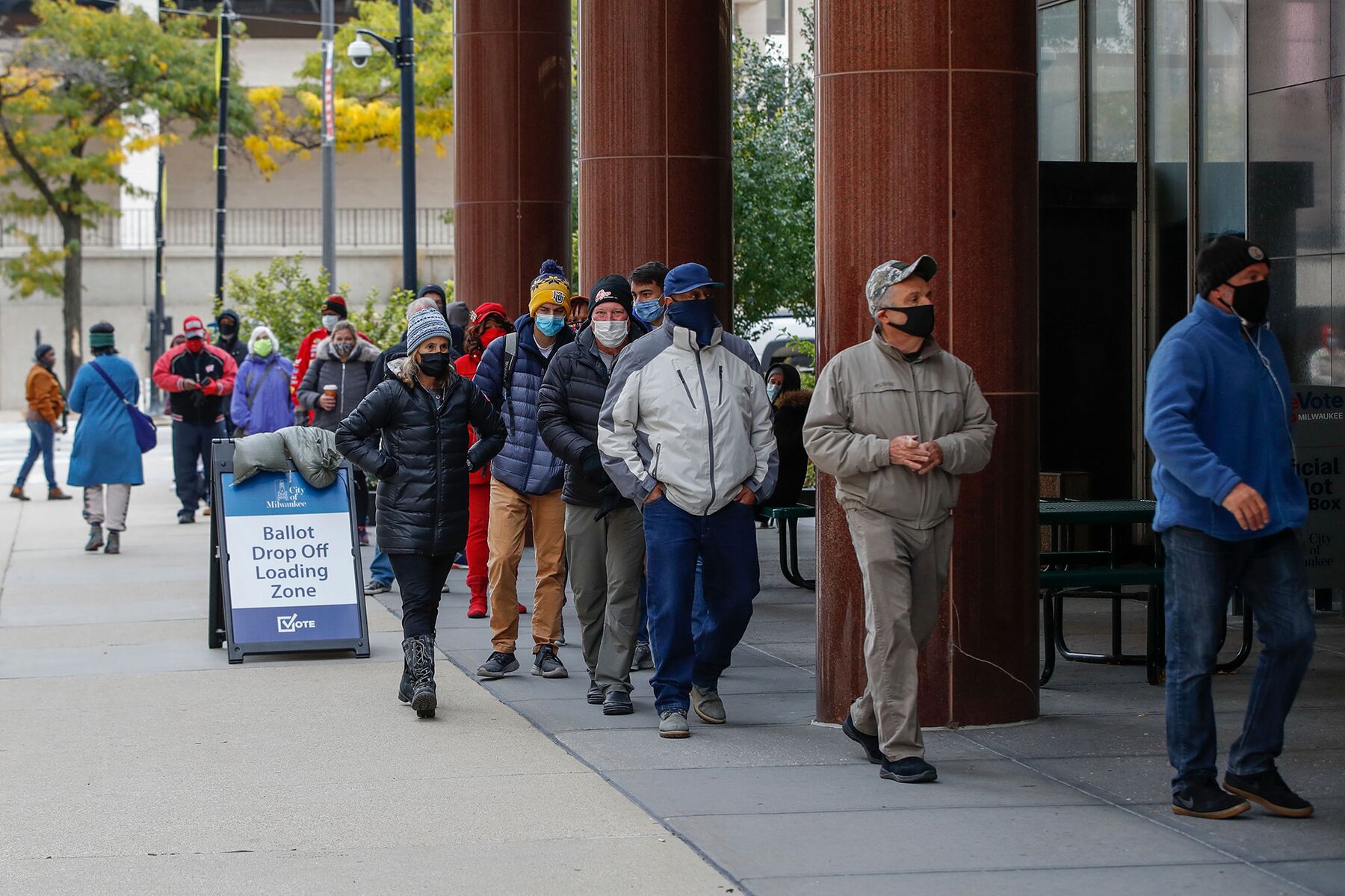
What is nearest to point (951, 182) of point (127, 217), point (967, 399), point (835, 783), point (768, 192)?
point (967, 399)

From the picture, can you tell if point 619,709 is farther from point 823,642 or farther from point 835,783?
point 835,783

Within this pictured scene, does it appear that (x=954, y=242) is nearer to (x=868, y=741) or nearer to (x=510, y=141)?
(x=868, y=741)

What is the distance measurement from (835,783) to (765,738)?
0.94 m

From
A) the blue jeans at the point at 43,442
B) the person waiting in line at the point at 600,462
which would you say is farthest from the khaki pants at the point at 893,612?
the blue jeans at the point at 43,442

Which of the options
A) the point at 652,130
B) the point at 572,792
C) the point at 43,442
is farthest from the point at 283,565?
the point at 43,442

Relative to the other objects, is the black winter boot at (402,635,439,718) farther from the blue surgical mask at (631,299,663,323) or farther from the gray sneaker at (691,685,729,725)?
the blue surgical mask at (631,299,663,323)

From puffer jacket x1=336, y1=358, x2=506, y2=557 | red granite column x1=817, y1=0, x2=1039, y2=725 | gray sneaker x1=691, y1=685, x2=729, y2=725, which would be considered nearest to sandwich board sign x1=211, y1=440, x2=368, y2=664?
puffer jacket x1=336, y1=358, x2=506, y2=557

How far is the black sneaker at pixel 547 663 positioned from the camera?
957cm

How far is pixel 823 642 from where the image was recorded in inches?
316

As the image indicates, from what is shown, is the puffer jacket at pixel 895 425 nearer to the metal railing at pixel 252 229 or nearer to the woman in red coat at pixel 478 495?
the woman in red coat at pixel 478 495

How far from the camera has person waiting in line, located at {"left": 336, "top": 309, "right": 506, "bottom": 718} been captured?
851cm

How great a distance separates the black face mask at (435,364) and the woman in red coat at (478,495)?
317 centimetres

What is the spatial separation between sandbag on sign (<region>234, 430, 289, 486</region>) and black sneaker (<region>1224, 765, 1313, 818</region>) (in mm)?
6072

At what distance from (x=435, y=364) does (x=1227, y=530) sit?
154 inches
